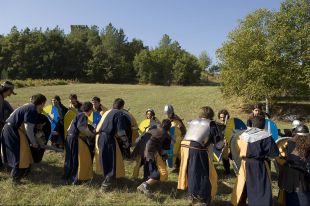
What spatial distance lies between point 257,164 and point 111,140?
8.16 ft

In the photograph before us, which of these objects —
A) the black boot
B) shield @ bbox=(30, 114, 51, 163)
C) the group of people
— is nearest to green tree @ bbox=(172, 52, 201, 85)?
the black boot

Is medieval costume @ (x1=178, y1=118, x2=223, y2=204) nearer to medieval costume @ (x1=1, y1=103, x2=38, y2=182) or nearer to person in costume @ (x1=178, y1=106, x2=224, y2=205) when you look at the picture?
person in costume @ (x1=178, y1=106, x2=224, y2=205)

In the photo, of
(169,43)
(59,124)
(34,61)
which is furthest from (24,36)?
(59,124)

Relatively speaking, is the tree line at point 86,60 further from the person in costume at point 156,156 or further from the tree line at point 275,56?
the person in costume at point 156,156

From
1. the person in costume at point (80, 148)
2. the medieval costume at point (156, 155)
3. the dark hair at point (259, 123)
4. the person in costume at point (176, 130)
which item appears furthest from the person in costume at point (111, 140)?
the dark hair at point (259, 123)

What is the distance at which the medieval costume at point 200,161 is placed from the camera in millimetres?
5664

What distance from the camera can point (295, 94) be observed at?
25672 millimetres

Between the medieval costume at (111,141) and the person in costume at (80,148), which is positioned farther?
the person in costume at (80,148)

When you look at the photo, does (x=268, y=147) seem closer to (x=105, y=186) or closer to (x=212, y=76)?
(x=105, y=186)

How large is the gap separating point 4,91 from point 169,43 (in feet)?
A: 256

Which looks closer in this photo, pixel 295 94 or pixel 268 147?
pixel 268 147

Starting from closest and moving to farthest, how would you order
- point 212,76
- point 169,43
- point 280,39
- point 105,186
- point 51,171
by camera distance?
point 105,186 < point 51,171 < point 280,39 < point 169,43 < point 212,76

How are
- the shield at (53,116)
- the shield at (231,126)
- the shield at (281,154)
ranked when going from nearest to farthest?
the shield at (281,154)
the shield at (231,126)
the shield at (53,116)

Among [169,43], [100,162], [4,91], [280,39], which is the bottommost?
[100,162]
